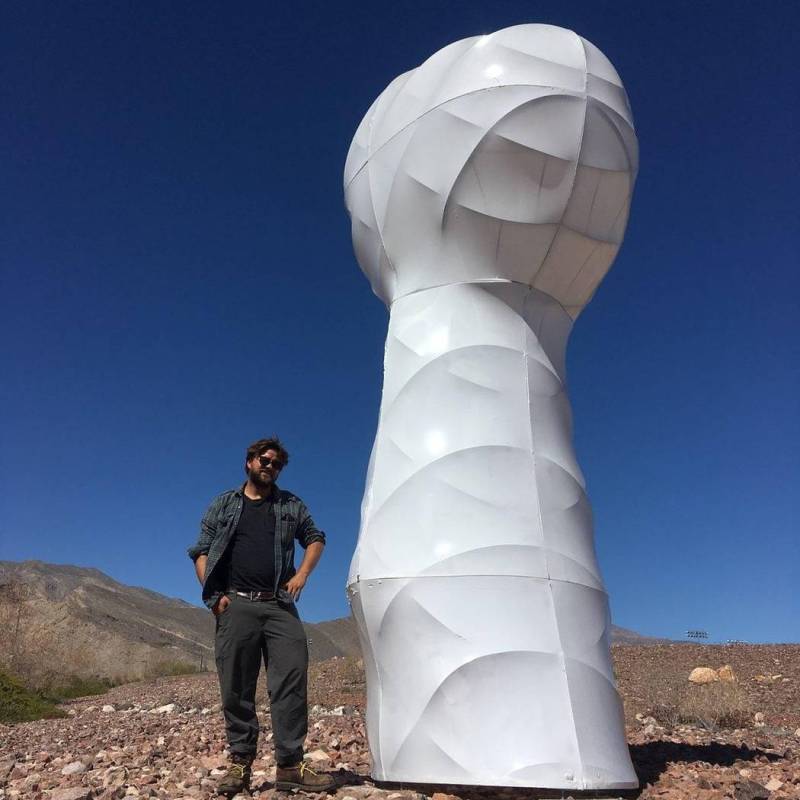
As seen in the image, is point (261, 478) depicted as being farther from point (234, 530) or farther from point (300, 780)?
point (300, 780)

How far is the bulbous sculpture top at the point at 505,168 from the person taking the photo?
261 inches

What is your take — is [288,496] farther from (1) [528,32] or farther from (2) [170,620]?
(2) [170,620]

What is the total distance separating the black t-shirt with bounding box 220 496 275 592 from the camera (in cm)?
535

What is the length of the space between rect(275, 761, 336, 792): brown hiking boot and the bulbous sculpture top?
3851 millimetres

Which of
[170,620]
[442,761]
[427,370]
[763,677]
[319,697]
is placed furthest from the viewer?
[170,620]

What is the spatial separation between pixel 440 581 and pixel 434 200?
315cm

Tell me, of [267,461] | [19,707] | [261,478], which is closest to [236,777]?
[261,478]

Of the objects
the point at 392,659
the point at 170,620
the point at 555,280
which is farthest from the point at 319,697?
the point at 170,620

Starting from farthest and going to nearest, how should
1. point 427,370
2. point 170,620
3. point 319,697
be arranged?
point 170,620 → point 319,697 → point 427,370

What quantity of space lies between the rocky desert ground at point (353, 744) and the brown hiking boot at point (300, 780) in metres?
0.15

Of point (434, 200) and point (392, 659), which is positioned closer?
point (392, 659)

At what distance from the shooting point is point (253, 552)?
5402 mm

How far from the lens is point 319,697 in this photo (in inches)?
473

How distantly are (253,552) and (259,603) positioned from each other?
1.12 ft
